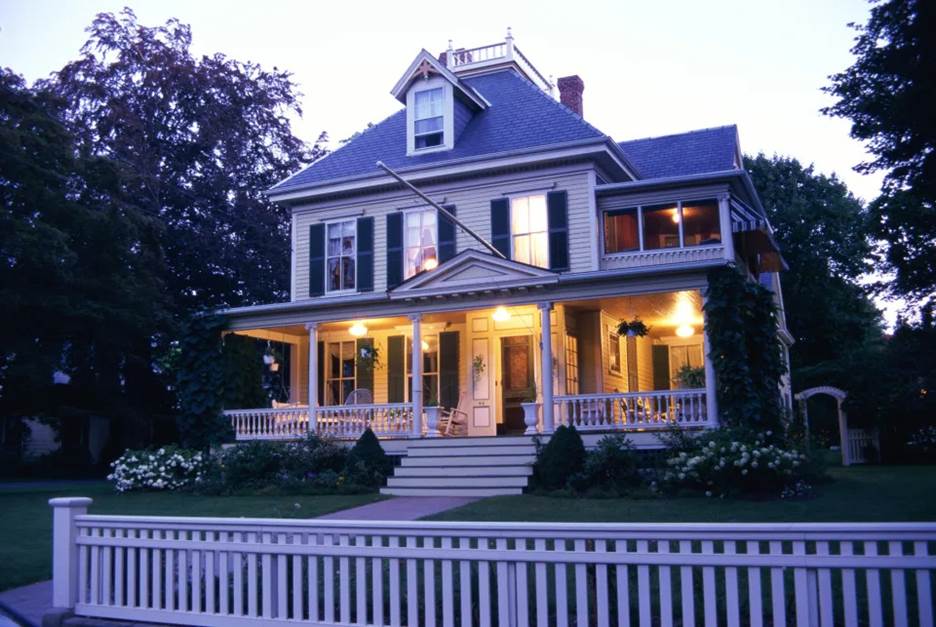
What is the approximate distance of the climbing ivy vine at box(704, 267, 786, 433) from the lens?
600 inches

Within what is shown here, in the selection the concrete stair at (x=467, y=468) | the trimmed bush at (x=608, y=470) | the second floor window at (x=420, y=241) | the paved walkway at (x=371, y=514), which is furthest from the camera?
the second floor window at (x=420, y=241)

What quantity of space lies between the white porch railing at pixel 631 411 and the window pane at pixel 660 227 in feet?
12.0

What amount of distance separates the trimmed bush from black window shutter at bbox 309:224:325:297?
9329mm

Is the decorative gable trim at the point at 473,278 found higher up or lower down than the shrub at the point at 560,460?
higher up

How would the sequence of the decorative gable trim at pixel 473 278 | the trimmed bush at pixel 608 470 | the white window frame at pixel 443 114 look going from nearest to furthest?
the trimmed bush at pixel 608 470
the decorative gable trim at pixel 473 278
the white window frame at pixel 443 114

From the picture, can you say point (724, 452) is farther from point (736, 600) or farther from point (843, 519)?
point (736, 600)

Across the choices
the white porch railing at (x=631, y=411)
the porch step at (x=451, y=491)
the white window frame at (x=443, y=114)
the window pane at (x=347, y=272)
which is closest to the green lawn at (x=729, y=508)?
the porch step at (x=451, y=491)

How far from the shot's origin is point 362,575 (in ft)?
18.9

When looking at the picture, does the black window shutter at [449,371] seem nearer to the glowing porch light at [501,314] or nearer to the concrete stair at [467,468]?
the glowing porch light at [501,314]

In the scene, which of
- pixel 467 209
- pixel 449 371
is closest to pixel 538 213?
pixel 467 209

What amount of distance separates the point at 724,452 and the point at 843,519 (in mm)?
3402

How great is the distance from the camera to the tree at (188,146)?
27.8 meters

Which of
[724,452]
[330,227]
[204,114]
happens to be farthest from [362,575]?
[204,114]

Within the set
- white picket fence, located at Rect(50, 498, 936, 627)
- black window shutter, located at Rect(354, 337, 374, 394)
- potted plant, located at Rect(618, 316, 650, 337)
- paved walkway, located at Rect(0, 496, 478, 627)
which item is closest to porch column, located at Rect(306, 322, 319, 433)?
black window shutter, located at Rect(354, 337, 374, 394)
